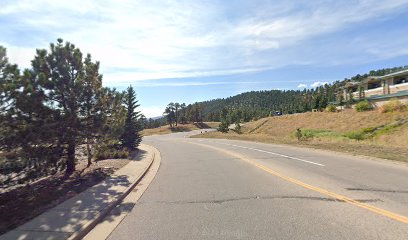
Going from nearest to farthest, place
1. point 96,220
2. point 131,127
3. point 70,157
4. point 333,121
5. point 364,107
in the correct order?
point 96,220, point 70,157, point 131,127, point 333,121, point 364,107

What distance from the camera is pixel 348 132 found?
4394 cm

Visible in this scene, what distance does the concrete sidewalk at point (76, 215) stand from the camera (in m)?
6.38

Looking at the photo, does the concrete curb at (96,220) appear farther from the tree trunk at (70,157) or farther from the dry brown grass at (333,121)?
the dry brown grass at (333,121)

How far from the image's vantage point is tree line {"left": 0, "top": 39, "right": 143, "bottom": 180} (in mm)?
10844

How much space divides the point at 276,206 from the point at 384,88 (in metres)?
61.8

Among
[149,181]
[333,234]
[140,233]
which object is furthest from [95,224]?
[149,181]

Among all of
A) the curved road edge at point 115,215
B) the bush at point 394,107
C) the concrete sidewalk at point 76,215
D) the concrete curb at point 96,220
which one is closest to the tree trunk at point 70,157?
the concrete sidewalk at point 76,215

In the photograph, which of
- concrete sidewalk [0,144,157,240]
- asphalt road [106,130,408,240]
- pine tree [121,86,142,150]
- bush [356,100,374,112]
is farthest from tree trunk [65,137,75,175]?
bush [356,100,374,112]

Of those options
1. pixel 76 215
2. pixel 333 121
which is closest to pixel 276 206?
pixel 76 215

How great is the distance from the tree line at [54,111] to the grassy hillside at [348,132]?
13097mm

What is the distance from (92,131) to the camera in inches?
587

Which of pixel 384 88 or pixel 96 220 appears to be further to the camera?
pixel 384 88

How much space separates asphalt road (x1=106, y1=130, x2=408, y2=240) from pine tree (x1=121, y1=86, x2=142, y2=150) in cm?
1777

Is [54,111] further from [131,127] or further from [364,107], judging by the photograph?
[364,107]
